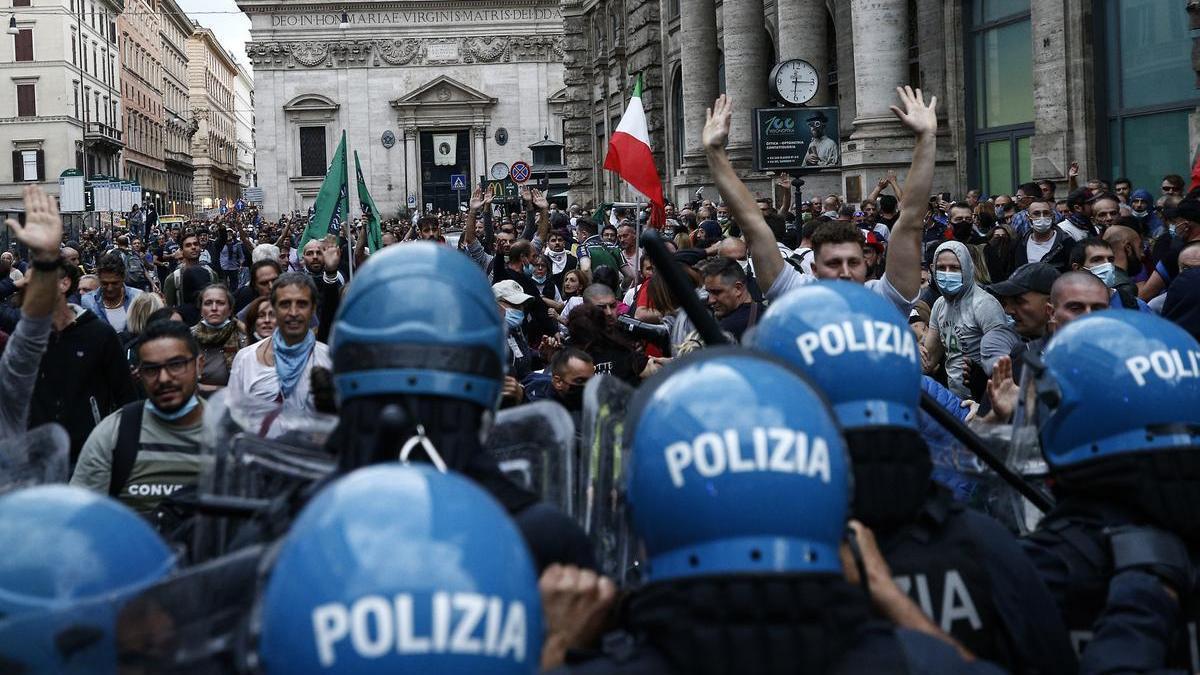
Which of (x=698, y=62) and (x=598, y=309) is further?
(x=698, y=62)

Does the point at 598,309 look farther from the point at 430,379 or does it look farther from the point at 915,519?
the point at 430,379

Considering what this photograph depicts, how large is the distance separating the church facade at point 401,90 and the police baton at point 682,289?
77.4 metres

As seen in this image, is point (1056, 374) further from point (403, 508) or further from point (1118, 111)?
point (1118, 111)

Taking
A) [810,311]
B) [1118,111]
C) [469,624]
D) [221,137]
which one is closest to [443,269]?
[810,311]

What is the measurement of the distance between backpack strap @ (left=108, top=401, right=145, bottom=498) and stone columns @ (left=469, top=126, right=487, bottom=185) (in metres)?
78.1

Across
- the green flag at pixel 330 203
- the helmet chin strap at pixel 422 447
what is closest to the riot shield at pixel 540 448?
the helmet chin strap at pixel 422 447

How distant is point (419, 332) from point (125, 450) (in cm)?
278

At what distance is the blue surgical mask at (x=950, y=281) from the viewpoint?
827cm

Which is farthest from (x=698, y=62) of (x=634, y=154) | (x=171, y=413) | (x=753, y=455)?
(x=753, y=455)

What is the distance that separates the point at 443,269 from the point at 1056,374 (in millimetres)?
1369

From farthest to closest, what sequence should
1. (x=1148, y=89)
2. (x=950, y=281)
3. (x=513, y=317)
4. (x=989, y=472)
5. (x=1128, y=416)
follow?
(x=1148, y=89), (x=513, y=317), (x=950, y=281), (x=989, y=472), (x=1128, y=416)

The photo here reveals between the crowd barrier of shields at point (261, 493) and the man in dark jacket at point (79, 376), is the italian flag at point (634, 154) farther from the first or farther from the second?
the crowd barrier of shields at point (261, 493)

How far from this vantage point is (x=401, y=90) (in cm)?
8188

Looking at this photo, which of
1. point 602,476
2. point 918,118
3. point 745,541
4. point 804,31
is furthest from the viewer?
point 804,31
